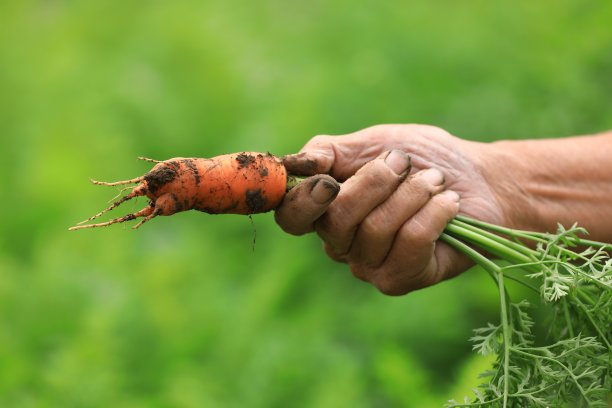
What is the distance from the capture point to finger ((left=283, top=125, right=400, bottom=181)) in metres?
3.02

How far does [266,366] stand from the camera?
476 cm

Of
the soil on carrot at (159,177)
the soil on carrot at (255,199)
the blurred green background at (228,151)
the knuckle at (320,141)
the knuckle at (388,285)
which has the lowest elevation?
the blurred green background at (228,151)

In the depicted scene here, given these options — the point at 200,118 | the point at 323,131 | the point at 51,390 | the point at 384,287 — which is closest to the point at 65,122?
the point at 200,118

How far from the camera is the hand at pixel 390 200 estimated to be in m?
2.85

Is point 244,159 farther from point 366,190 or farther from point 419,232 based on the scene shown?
point 419,232

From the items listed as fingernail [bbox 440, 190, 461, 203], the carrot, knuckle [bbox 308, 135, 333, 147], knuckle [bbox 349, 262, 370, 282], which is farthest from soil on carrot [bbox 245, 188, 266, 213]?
fingernail [bbox 440, 190, 461, 203]

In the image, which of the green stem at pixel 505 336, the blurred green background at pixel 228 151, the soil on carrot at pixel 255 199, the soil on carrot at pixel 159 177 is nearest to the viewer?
the green stem at pixel 505 336

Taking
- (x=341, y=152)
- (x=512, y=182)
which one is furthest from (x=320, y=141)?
(x=512, y=182)

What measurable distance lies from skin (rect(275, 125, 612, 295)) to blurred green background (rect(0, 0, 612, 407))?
132cm

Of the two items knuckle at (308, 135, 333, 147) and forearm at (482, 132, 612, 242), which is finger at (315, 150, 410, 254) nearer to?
knuckle at (308, 135, 333, 147)

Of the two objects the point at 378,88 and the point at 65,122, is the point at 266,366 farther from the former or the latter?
the point at 65,122

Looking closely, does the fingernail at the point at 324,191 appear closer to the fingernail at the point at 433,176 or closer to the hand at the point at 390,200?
the hand at the point at 390,200

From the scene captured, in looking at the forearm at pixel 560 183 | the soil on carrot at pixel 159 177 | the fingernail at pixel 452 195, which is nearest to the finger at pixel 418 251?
the fingernail at pixel 452 195

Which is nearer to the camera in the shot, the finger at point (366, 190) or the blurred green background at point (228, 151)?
the finger at point (366, 190)
